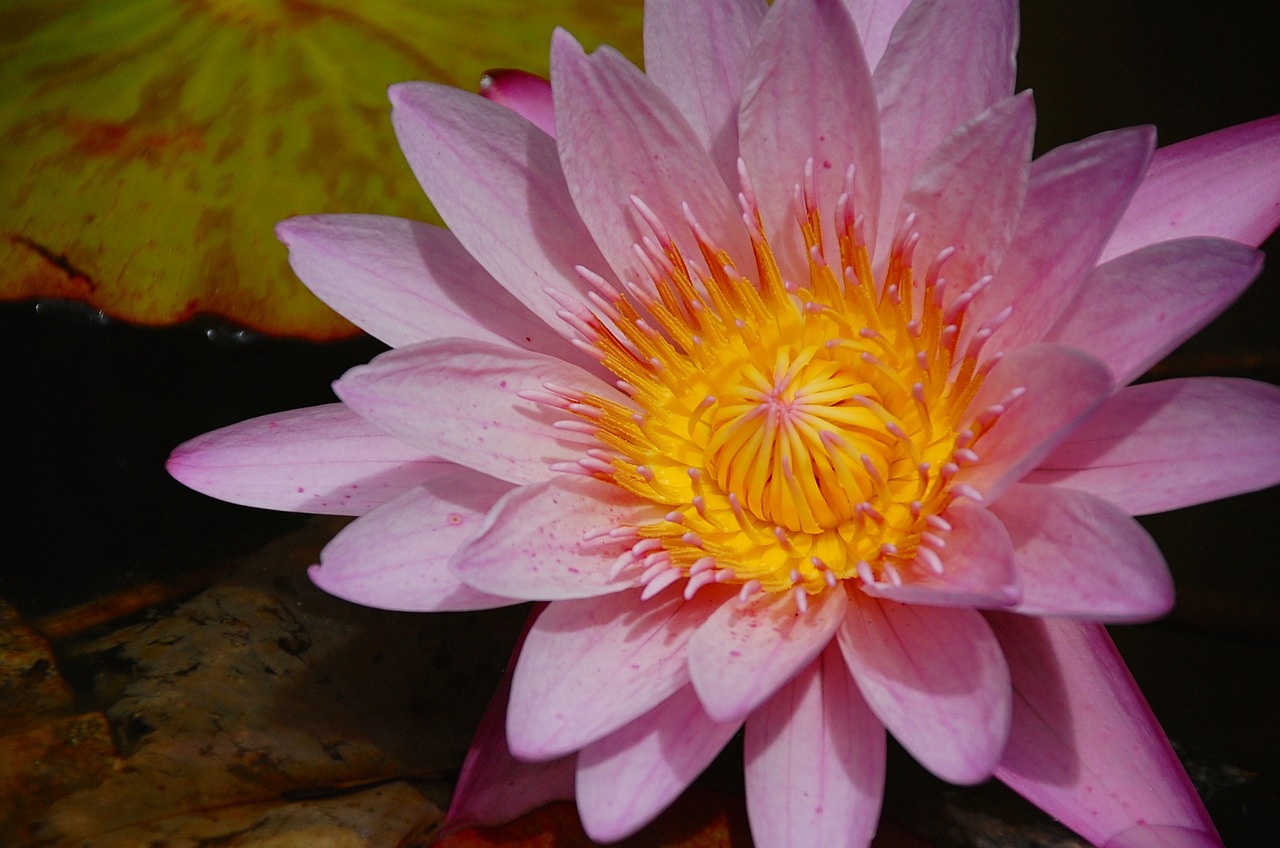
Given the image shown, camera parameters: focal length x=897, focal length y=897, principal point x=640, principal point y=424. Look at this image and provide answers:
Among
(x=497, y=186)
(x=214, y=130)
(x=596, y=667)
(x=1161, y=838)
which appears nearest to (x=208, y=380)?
(x=214, y=130)

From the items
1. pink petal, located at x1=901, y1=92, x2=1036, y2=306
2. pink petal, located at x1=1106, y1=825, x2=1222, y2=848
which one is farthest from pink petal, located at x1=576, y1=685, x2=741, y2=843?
pink petal, located at x1=901, y1=92, x2=1036, y2=306

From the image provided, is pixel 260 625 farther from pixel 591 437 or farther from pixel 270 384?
pixel 591 437

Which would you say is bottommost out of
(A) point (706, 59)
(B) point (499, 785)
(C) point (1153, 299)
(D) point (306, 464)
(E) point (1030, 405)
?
(B) point (499, 785)

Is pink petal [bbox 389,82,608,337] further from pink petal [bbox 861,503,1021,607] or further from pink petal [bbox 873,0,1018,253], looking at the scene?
pink petal [bbox 861,503,1021,607]

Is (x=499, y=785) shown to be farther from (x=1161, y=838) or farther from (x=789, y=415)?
(x=1161, y=838)

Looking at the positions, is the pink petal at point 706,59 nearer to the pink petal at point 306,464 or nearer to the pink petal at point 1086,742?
the pink petal at point 306,464

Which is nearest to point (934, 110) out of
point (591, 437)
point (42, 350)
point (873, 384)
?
point (873, 384)
